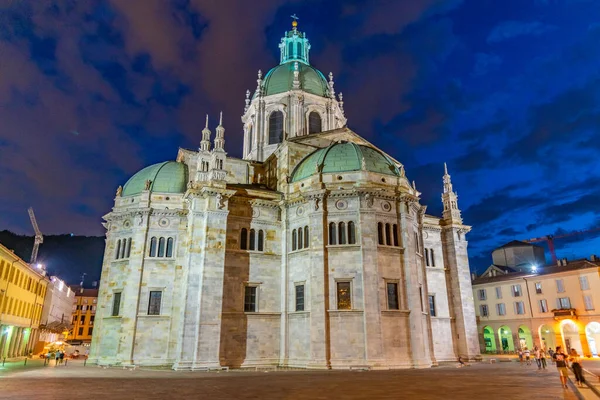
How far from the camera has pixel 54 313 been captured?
214 ft

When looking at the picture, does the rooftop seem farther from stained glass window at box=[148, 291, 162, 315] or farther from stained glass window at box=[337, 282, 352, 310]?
stained glass window at box=[148, 291, 162, 315]

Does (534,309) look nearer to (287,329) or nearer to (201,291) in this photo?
(287,329)

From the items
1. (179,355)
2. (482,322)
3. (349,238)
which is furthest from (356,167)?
(482,322)

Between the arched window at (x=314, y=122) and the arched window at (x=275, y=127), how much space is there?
3.23 metres

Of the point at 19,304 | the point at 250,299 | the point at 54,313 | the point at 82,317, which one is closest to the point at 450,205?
the point at 250,299

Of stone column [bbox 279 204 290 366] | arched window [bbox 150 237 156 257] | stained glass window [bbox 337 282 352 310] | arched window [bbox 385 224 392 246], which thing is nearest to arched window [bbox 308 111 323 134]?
stone column [bbox 279 204 290 366]

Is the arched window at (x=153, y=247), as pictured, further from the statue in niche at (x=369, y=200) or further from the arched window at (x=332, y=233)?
the statue in niche at (x=369, y=200)

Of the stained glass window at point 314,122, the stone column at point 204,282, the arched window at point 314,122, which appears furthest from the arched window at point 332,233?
the arched window at point 314,122

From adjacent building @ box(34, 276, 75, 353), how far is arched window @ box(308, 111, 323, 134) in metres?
41.4

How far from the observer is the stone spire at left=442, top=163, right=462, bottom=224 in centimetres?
4319

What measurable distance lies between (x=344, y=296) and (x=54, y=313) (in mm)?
54179

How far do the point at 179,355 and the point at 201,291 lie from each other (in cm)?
440

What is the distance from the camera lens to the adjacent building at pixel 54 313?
57.4 m

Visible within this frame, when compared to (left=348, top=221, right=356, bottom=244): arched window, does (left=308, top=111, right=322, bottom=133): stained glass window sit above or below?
above
